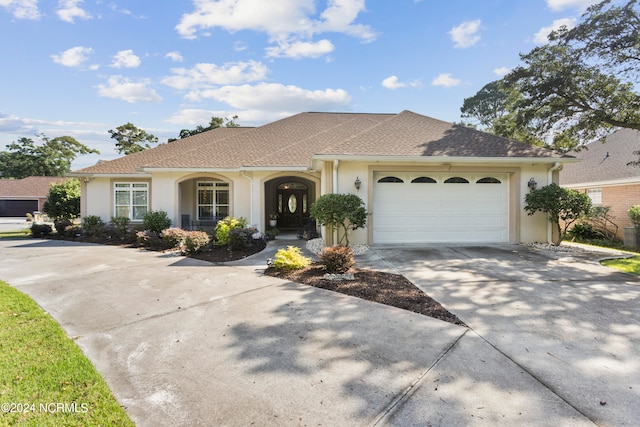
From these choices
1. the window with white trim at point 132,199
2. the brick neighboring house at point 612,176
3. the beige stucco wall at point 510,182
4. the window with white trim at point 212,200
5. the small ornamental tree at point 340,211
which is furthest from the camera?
the window with white trim at point 212,200

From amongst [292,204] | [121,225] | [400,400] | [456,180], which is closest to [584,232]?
[456,180]

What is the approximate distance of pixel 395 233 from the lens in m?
10.6

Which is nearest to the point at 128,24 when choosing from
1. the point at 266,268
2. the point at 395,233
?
the point at 266,268

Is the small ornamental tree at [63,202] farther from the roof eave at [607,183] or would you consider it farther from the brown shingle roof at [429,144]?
the roof eave at [607,183]

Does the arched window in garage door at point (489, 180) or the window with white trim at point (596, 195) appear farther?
the window with white trim at point (596, 195)

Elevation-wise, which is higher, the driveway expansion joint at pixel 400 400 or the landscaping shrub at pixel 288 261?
the landscaping shrub at pixel 288 261

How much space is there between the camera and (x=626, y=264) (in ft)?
27.0

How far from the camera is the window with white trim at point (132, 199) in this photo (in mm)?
14938

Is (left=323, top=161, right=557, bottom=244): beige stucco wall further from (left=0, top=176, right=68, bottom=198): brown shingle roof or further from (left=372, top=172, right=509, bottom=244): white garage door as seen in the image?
(left=0, top=176, right=68, bottom=198): brown shingle roof

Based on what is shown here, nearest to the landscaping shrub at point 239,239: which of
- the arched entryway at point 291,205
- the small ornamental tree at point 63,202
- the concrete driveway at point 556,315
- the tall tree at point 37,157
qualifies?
the concrete driveway at point 556,315

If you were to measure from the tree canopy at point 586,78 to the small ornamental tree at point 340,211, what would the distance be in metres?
8.74

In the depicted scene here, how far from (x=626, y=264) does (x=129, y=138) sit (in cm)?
4857

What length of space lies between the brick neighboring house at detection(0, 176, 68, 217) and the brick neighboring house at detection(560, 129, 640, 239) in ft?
165

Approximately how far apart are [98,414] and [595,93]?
1585 centimetres
